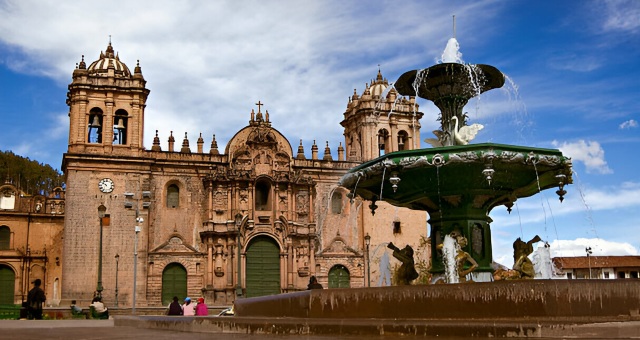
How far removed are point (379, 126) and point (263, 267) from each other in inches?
392

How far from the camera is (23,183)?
56375mm

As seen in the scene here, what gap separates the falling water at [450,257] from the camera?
1259cm

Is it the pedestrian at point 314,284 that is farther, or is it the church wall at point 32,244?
the church wall at point 32,244

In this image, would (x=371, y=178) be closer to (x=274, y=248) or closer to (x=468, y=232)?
(x=468, y=232)

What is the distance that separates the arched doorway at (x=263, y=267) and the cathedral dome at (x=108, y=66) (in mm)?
10308

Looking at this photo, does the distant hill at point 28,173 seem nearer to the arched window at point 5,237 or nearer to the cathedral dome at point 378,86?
the arched window at point 5,237

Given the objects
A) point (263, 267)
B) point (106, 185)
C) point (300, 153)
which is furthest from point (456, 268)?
point (300, 153)

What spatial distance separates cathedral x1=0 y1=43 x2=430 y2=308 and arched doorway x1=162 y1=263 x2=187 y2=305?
0.05 metres

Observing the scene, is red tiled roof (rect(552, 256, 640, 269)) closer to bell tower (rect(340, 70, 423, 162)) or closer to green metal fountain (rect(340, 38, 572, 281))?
bell tower (rect(340, 70, 423, 162))

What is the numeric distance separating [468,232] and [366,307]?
508 cm

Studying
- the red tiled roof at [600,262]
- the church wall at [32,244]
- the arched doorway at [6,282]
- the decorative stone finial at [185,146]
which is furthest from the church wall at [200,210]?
the red tiled roof at [600,262]

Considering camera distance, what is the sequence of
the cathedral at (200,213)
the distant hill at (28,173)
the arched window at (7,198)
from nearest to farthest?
1. the cathedral at (200,213)
2. the arched window at (7,198)
3. the distant hill at (28,173)

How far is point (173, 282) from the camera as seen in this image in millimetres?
32625

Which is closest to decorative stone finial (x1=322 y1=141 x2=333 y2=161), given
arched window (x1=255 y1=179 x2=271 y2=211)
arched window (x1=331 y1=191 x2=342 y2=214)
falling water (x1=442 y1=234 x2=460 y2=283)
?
arched window (x1=331 y1=191 x2=342 y2=214)
